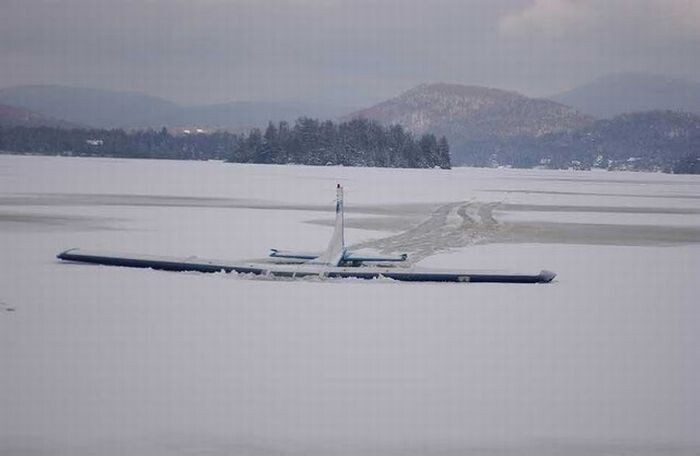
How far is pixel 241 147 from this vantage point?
123250mm

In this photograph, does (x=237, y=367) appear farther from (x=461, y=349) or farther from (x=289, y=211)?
(x=289, y=211)

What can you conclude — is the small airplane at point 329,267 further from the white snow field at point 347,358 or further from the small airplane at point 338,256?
the white snow field at point 347,358

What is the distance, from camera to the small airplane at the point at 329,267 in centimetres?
1216

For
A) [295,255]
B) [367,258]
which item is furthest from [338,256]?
[295,255]

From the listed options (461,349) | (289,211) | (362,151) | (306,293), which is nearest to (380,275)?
(306,293)

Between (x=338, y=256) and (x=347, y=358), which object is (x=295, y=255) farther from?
(x=347, y=358)

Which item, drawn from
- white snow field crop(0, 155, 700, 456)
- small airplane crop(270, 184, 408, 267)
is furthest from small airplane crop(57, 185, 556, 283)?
white snow field crop(0, 155, 700, 456)

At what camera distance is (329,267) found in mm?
12773

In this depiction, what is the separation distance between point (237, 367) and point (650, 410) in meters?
3.07

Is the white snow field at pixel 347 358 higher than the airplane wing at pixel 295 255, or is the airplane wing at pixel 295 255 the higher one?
the airplane wing at pixel 295 255

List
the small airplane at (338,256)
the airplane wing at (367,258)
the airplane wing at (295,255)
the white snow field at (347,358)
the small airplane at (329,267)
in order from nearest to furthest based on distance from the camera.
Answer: the white snow field at (347,358), the small airplane at (329,267), the small airplane at (338,256), the airplane wing at (367,258), the airplane wing at (295,255)

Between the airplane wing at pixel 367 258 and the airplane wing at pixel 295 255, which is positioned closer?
the airplane wing at pixel 367 258

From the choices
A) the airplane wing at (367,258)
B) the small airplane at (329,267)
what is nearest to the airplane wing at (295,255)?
the small airplane at (329,267)

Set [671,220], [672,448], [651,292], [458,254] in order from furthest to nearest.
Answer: [671,220] → [458,254] → [651,292] → [672,448]
